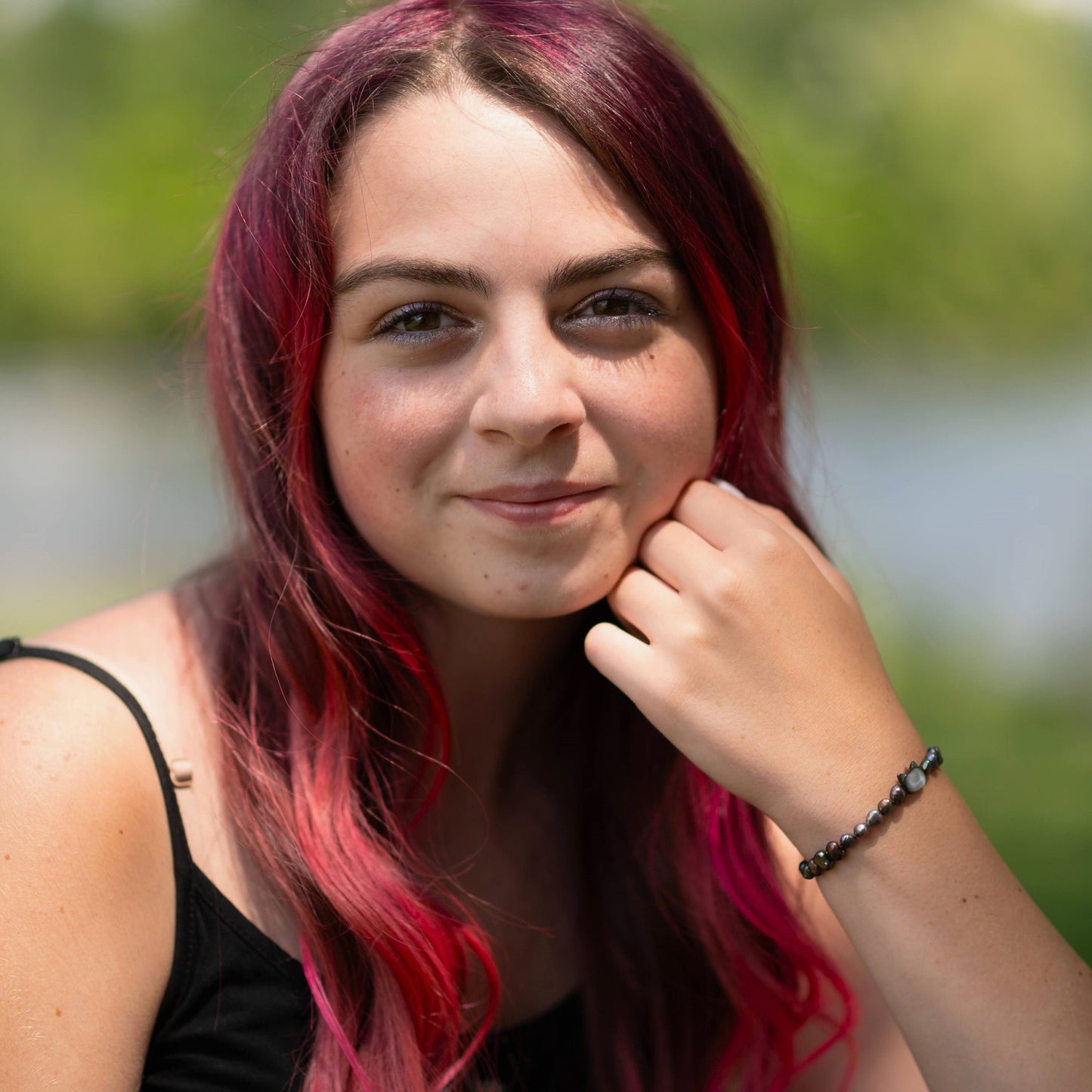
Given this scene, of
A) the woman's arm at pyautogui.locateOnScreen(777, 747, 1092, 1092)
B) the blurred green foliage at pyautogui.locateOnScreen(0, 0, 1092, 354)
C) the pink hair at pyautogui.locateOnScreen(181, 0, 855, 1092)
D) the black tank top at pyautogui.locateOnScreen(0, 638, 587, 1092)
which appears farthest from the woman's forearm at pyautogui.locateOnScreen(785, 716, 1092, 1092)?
the blurred green foliage at pyautogui.locateOnScreen(0, 0, 1092, 354)

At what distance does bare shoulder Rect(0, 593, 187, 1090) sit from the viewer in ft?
4.28

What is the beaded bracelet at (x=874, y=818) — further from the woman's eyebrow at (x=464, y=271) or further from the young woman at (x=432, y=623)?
the woman's eyebrow at (x=464, y=271)

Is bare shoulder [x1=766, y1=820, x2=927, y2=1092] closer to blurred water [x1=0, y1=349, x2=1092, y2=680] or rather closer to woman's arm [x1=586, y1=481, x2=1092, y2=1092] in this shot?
woman's arm [x1=586, y1=481, x2=1092, y2=1092]

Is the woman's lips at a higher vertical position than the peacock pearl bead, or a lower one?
higher

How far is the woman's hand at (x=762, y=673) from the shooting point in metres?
1.48

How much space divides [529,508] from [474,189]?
42 centimetres

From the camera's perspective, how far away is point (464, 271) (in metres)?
1.43

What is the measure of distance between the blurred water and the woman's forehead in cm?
397

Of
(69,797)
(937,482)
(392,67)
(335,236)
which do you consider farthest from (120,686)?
(937,482)

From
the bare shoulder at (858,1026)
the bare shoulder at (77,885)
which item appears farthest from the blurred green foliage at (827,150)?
the bare shoulder at (77,885)

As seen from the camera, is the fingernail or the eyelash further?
the fingernail

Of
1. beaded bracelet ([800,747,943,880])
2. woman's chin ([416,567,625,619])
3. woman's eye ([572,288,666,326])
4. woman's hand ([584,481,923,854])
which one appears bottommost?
beaded bracelet ([800,747,943,880])

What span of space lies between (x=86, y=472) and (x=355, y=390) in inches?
316

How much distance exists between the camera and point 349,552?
5.44 ft
